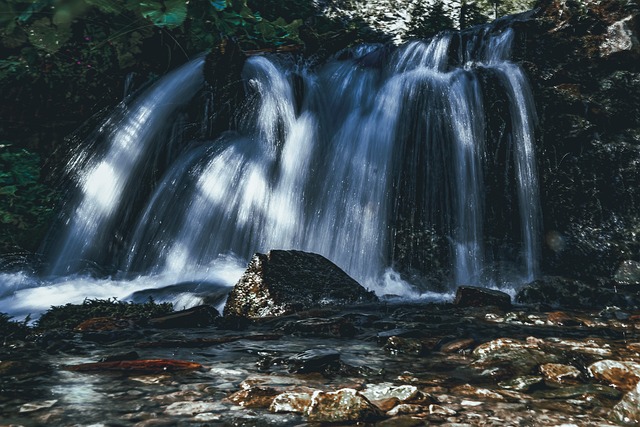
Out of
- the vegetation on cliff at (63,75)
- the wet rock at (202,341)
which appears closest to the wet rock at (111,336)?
the wet rock at (202,341)

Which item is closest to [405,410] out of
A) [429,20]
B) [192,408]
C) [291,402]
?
[291,402]

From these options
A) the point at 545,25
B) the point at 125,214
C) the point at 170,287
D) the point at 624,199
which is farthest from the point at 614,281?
the point at 125,214

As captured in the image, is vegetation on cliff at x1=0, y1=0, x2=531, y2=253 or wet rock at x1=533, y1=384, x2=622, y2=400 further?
vegetation on cliff at x1=0, y1=0, x2=531, y2=253

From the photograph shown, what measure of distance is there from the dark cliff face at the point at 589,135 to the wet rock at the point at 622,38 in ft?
0.05

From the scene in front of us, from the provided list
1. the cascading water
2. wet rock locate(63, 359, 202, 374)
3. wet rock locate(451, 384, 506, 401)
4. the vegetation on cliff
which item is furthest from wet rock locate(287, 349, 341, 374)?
the vegetation on cliff

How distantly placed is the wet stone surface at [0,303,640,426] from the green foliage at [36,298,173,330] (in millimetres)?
764

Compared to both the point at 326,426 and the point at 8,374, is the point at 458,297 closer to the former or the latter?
the point at 326,426

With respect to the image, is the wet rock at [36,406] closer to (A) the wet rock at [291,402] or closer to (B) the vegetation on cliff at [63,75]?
(A) the wet rock at [291,402]

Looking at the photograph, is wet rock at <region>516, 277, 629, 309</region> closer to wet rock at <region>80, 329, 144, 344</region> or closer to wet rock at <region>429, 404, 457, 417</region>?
wet rock at <region>429, 404, 457, 417</region>

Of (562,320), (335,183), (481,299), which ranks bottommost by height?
(562,320)

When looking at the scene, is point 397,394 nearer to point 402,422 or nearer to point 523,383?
point 402,422

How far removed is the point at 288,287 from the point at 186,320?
1.10 m

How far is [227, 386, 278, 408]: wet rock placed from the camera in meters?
2.07

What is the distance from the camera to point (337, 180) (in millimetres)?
7656
